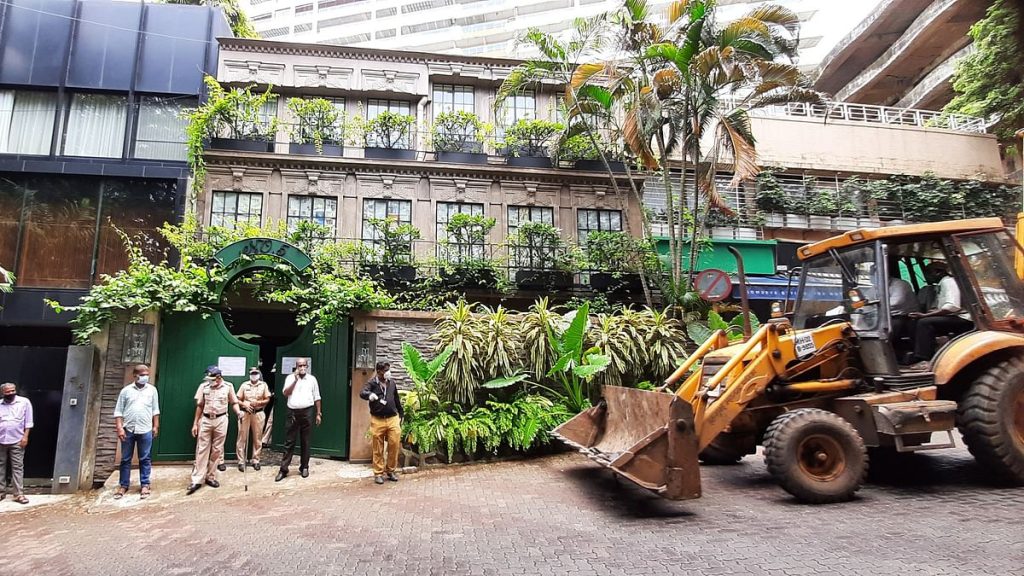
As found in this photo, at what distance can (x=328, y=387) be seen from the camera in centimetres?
938

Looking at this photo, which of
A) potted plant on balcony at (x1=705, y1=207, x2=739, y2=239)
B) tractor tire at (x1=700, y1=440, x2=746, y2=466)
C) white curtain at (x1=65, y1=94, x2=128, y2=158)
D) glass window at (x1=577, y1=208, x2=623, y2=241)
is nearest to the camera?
tractor tire at (x1=700, y1=440, x2=746, y2=466)

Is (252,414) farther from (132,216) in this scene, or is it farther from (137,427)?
(132,216)

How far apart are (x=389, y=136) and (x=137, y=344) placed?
8.91 metres

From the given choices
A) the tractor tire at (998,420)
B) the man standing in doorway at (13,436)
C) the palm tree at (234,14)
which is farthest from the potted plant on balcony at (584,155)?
the man standing in doorway at (13,436)

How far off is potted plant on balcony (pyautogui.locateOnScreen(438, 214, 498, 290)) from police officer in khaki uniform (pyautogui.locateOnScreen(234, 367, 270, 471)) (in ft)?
18.8

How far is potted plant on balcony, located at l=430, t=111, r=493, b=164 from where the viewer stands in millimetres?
15617

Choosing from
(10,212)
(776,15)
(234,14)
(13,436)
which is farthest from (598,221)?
(10,212)

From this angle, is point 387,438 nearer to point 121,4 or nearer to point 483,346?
point 483,346

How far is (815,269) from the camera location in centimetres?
710

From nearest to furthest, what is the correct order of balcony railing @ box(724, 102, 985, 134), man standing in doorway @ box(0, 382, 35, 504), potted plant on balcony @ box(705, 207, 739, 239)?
1. man standing in doorway @ box(0, 382, 35, 504)
2. potted plant on balcony @ box(705, 207, 739, 239)
3. balcony railing @ box(724, 102, 985, 134)

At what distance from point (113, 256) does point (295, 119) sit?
6115mm

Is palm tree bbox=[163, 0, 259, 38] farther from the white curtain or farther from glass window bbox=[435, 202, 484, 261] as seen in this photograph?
glass window bbox=[435, 202, 484, 261]

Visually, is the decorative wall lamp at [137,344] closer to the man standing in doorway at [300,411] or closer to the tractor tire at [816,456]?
the man standing in doorway at [300,411]

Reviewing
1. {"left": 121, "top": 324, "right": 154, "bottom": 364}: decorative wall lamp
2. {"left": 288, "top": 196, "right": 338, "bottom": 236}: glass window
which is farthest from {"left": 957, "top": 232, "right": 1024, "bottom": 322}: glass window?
{"left": 288, "top": 196, "right": 338, "bottom": 236}: glass window
